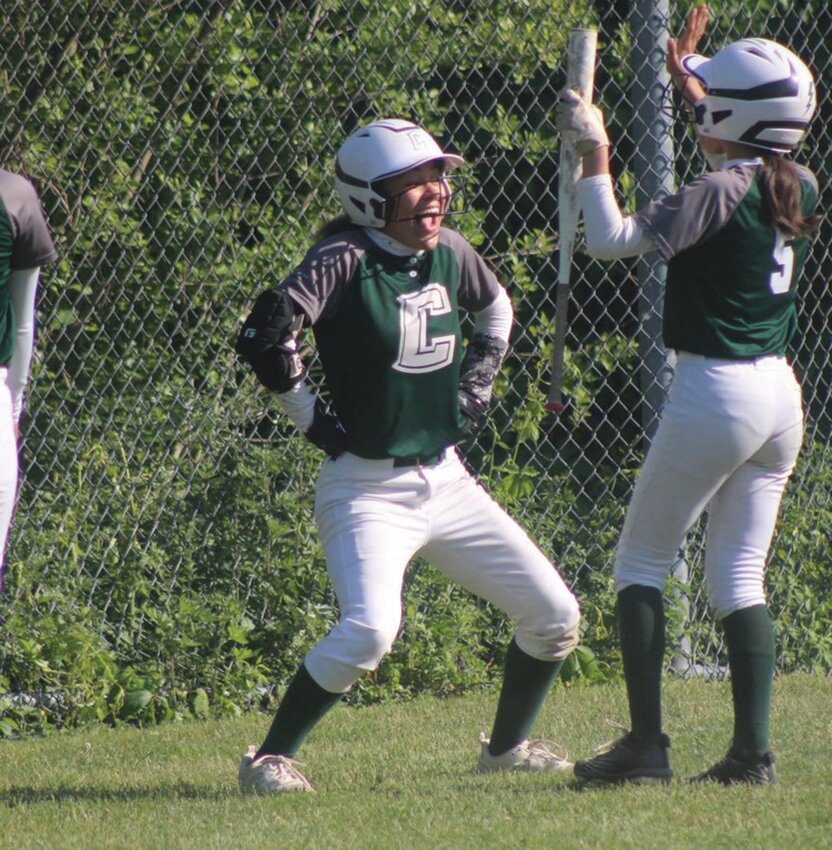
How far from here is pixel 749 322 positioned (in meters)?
4.35

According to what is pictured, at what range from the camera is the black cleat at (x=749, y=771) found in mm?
4387


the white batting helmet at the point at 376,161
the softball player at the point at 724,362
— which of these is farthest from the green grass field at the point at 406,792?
the white batting helmet at the point at 376,161

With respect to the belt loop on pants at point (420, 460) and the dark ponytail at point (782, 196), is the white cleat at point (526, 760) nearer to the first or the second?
the belt loop on pants at point (420, 460)

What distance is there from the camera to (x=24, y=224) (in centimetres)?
433

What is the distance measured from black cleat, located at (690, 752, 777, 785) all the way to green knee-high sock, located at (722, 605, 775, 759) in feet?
0.06

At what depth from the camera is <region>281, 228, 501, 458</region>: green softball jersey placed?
448 centimetres

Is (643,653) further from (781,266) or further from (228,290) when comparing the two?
(228,290)

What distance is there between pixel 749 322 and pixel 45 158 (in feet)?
9.98

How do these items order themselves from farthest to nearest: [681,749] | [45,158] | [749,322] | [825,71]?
[825,71], [45,158], [681,749], [749,322]

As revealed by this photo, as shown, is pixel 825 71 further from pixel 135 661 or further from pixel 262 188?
pixel 135 661

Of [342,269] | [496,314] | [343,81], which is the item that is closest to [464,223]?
[343,81]

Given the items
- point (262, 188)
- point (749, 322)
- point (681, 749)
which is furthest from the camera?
point (262, 188)

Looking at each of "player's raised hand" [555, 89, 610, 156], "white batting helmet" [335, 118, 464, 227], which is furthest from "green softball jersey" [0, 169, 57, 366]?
"player's raised hand" [555, 89, 610, 156]

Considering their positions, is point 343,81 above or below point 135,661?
above
